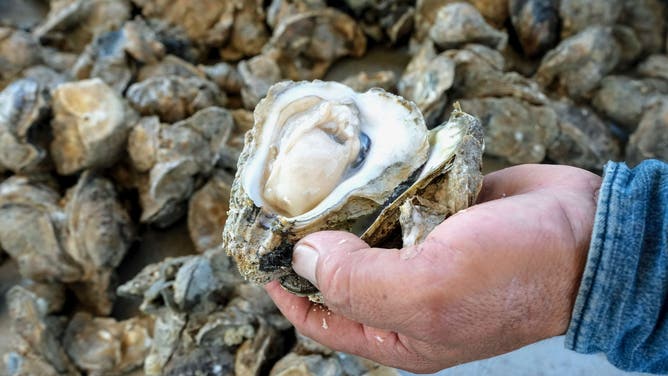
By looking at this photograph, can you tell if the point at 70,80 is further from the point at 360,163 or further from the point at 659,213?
the point at 659,213

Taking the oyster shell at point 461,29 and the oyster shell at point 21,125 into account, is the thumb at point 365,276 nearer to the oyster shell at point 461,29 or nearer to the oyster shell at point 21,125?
the oyster shell at point 21,125

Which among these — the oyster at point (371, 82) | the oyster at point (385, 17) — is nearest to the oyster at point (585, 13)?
the oyster at point (385, 17)

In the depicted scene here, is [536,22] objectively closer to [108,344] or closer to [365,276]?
[365,276]

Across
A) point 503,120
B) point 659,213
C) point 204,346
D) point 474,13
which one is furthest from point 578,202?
point 474,13

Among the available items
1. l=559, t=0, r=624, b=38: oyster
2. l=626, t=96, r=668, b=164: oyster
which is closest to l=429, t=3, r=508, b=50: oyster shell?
l=559, t=0, r=624, b=38: oyster

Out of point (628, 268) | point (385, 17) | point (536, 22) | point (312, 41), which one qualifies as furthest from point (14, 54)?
point (628, 268)

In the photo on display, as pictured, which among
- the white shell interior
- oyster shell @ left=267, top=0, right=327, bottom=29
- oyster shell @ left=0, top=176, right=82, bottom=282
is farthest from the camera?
oyster shell @ left=267, top=0, right=327, bottom=29

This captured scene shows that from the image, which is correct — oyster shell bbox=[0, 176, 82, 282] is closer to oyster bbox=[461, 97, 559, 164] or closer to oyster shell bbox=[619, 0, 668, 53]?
oyster bbox=[461, 97, 559, 164]

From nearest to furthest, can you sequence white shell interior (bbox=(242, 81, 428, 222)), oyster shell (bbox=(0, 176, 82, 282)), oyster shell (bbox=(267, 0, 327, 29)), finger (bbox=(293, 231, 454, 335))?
finger (bbox=(293, 231, 454, 335))
white shell interior (bbox=(242, 81, 428, 222))
oyster shell (bbox=(0, 176, 82, 282))
oyster shell (bbox=(267, 0, 327, 29))
